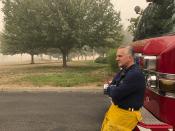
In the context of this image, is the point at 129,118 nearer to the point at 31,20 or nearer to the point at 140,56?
the point at 140,56

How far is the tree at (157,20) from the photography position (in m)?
6.32

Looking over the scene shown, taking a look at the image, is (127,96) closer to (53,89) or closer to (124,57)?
(124,57)

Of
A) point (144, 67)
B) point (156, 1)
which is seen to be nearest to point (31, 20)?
point (156, 1)

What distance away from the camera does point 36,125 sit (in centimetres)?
816

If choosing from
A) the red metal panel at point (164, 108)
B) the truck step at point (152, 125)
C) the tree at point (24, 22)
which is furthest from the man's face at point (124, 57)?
the tree at point (24, 22)

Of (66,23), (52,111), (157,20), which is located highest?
(66,23)

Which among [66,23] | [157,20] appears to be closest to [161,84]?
[157,20]

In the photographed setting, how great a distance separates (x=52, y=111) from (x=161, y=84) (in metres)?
5.78

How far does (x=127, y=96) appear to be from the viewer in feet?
14.5

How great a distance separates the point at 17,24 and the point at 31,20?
5.14ft

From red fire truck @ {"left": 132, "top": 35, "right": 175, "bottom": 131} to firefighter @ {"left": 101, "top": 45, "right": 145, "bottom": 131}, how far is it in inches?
5.2

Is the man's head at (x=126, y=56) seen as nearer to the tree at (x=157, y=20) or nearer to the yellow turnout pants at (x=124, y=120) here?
the yellow turnout pants at (x=124, y=120)

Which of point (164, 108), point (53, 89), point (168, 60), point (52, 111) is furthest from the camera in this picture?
point (53, 89)

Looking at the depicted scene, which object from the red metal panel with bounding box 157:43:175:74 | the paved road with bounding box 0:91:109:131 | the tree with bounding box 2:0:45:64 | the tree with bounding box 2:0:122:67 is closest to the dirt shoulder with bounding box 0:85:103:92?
the paved road with bounding box 0:91:109:131
